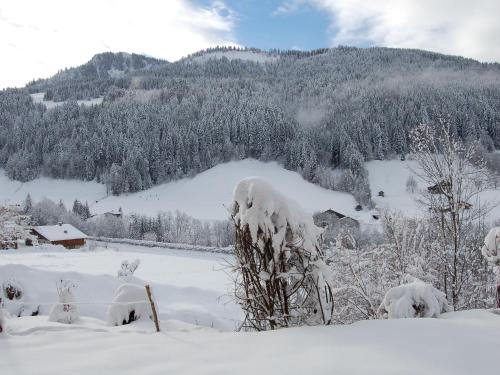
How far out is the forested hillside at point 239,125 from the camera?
104 meters

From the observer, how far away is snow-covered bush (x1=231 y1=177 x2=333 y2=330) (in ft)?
17.7

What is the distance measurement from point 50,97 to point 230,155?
105754 millimetres

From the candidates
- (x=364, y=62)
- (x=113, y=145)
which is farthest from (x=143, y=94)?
(x=364, y=62)

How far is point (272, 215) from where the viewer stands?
5.50m

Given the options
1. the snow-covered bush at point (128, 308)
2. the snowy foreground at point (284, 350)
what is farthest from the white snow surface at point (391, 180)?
the snowy foreground at point (284, 350)

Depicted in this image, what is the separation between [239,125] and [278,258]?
11028 cm

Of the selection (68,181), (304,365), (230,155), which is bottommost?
(304,365)

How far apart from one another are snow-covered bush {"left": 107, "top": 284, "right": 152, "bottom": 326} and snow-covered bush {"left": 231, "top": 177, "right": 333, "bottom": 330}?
6001 millimetres

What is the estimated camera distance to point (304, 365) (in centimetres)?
350

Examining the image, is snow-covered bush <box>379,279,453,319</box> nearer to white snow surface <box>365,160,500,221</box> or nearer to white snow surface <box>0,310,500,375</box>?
white snow surface <box>0,310,500,375</box>

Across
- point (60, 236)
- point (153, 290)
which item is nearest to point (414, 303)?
point (153, 290)

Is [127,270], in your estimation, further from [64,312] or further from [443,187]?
[443,187]

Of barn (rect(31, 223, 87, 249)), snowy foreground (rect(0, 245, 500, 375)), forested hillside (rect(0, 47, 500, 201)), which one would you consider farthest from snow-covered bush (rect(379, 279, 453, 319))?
forested hillside (rect(0, 47, 500, 201))

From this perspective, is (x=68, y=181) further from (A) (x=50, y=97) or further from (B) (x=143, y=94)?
(A) (x=50, y=97)
